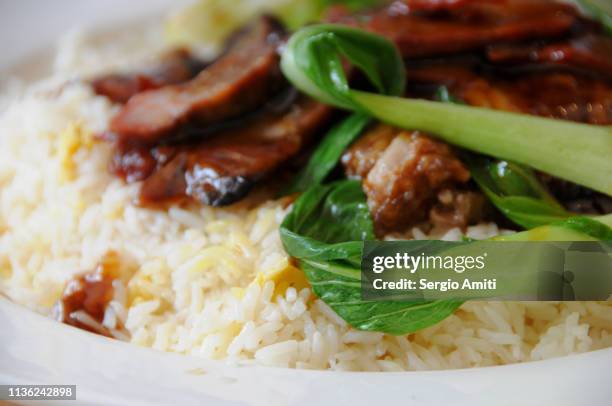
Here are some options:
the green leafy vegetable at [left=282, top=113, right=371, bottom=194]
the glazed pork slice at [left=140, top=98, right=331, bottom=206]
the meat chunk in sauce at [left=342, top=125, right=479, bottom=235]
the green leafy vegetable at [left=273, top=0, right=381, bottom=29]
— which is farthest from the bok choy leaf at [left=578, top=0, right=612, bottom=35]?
the green leafy vegetable at [left=273, top=0, right=381, bottom=29]

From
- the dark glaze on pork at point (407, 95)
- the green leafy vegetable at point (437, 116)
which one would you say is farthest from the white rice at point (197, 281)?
the green leafy vegetable at point (437, 116)

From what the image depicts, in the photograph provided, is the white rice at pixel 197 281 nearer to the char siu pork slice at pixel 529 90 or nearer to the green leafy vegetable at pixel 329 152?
the green leafy vegetable at pixel 329 152

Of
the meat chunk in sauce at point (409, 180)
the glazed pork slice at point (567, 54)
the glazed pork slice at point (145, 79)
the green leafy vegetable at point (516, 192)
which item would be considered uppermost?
the glazed pork slice at point (145, 79)

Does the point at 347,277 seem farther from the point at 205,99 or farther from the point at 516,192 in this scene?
the point at 205,99

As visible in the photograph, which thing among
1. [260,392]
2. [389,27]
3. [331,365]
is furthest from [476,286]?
[389,27]

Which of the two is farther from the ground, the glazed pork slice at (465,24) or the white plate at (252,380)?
the glazed pork slice at (465,24)

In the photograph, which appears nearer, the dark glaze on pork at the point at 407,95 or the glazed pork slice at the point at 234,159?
the dark glaze on pork at the point at 407,95

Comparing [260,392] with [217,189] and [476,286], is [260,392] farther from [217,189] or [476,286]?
[217,189]

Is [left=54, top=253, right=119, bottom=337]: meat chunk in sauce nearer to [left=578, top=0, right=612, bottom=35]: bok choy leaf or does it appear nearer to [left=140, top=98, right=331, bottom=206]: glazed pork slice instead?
[left=140, top=98, right=331, bottom=206]: glazed pork slice
